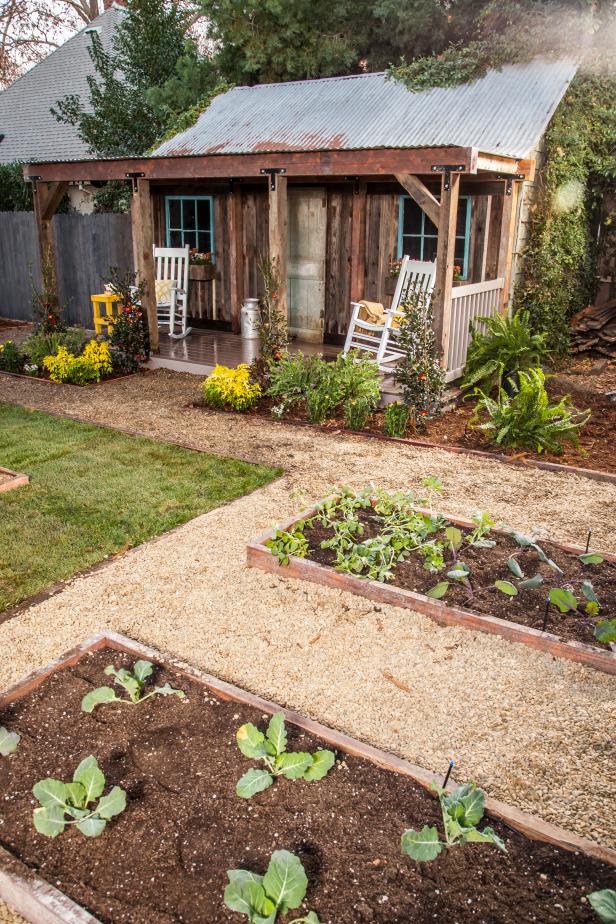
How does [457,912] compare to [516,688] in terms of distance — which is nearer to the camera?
[457,912]

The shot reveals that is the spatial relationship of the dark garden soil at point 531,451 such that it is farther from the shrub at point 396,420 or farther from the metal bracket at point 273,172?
the metal bracket at point 273,172

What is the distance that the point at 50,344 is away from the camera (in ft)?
30.5

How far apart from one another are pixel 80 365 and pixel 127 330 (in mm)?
772

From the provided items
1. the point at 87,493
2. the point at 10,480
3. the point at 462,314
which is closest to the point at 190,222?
the point at 462,314

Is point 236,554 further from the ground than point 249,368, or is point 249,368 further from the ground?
point 249,368

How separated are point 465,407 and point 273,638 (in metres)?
4.75

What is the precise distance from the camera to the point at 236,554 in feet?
14.0

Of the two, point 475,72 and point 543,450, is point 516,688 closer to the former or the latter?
point 543,450

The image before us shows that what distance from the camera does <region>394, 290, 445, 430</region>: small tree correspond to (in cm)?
654

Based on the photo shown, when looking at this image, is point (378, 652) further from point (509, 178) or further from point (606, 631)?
point (509, 178)

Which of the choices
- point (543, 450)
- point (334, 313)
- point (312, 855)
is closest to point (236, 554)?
point (312, 855)

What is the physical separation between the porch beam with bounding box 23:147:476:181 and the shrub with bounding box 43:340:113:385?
2164 millimetres

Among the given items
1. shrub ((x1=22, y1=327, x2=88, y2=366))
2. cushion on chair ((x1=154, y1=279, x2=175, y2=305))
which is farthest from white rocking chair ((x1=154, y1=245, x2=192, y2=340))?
shrub ((x1=22, y1=327, x2=88, y2=366))

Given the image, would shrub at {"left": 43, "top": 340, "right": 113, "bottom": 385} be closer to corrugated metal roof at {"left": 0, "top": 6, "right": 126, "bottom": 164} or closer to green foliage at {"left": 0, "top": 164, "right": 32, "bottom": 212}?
green foliage at {"left": 0, "top": 164, "right": 32, "bottom": 212}
